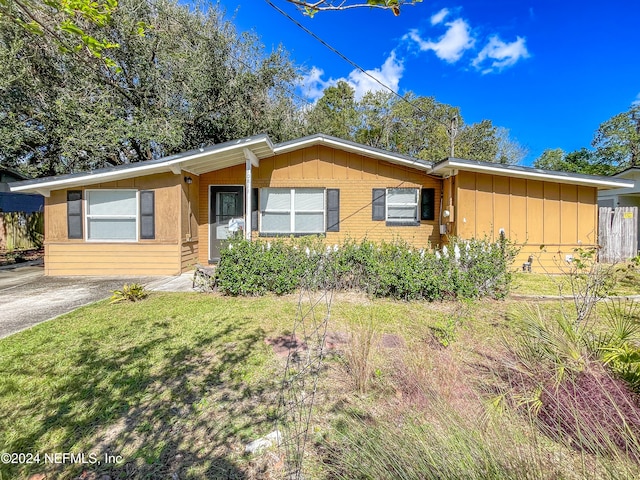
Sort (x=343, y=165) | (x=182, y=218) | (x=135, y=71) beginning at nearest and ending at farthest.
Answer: (x=182, y=218) < (x=343, y=165) < (x=135, y=71)

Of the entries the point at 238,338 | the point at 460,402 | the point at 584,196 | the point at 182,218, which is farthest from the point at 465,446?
the point at 584,196

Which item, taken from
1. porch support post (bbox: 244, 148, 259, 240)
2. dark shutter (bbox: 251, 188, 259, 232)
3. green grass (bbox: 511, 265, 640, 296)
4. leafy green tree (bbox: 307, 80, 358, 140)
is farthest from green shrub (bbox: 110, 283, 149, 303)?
leafy green tree (bbox: 307, 80, 358, 140)

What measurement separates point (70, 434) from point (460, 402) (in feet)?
8.56

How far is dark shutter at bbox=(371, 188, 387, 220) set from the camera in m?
9.30

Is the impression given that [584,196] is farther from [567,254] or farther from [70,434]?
[70,434]

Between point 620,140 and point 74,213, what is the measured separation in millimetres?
38073

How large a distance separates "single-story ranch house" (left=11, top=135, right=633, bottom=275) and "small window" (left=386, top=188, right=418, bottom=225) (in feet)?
0.10

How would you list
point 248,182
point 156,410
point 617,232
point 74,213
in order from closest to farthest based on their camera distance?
point 156,410, point 74,213, point 248,182, point 617,232

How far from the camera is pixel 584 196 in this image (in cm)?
816

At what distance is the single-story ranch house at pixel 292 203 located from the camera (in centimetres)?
780

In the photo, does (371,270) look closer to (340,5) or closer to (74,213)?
(340,5)

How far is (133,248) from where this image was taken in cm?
789

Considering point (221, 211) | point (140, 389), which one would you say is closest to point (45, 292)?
point (221, 211)

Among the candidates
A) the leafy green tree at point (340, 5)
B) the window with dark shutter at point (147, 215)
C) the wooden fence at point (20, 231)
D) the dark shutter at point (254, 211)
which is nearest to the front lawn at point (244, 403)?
the leafy green tree at point (340, 5)
